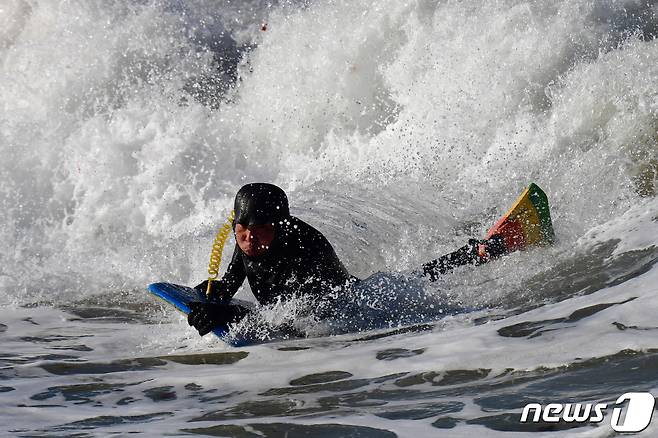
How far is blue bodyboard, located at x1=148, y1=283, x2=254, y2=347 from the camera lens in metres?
4.70

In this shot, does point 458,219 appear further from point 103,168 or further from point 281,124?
point 103,168

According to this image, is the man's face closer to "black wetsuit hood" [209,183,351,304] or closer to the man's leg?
"black wetsuit hood" [209,183,351,304]

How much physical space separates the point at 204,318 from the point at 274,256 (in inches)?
→ 23.3

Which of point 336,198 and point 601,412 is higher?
point 336,198

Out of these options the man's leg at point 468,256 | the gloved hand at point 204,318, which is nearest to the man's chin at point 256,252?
the gloved hand at point 204,318

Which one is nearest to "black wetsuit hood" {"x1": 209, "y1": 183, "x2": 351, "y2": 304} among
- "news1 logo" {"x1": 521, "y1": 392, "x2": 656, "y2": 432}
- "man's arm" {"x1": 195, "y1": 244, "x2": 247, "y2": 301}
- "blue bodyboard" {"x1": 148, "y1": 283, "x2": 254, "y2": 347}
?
"man's arm" {"x1": 195, "y1": 244, "x2": 247, "y2": 301}

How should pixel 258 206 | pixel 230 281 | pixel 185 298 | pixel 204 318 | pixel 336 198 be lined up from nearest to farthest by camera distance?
pixel 204 318
pixel 258 206
pixel 185 298
pixel 230 281
pixel 336 198

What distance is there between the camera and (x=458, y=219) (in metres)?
7.56

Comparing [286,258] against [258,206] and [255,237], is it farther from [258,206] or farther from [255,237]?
[258,206]

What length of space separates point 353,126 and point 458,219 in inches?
117

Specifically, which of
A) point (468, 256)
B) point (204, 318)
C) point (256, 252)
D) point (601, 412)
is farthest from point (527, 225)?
point (601, 412)

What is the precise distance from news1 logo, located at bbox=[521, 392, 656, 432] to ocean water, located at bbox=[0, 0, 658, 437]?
2.1 inches

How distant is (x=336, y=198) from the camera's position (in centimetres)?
823

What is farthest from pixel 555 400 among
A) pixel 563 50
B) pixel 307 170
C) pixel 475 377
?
pixel 307 170
